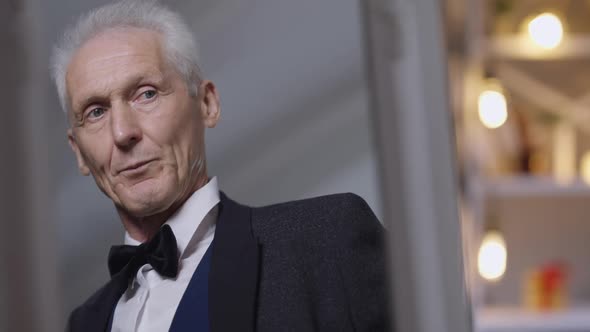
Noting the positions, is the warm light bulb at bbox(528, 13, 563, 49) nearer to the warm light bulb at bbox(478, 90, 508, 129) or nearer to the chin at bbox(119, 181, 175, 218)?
the warm light bulb at bbox(478, 90, 508, 129)

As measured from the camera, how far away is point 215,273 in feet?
1.42

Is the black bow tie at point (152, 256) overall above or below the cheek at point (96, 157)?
below

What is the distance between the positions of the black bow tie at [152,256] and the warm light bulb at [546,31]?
67.6 inches

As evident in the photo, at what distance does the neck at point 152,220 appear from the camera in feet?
1.42

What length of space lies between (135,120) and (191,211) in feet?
0.18

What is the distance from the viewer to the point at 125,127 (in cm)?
42

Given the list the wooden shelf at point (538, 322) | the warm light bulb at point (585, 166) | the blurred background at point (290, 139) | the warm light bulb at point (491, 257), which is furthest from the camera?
the warm light bulb at point (585, 166)

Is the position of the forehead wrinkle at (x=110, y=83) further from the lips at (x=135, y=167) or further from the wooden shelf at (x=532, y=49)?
the wooden shelf at (x=532, y=49)

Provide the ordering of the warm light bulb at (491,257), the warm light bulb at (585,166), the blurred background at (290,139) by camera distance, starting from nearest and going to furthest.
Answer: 1. the blurred background at (290,139)
2. the warm light bulb at (491,257)
3. the warm light bulb at (585,166)

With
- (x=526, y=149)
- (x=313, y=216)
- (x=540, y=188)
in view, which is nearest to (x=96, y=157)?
(x=313, y=216)

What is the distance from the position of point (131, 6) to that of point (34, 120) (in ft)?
0.29

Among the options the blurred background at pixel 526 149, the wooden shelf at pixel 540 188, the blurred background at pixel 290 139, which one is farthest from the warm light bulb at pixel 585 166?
the blurred background at pixel 290 139

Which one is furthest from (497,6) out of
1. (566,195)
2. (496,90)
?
(566,195)

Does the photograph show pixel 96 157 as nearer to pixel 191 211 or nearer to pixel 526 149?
pixel 191 211
